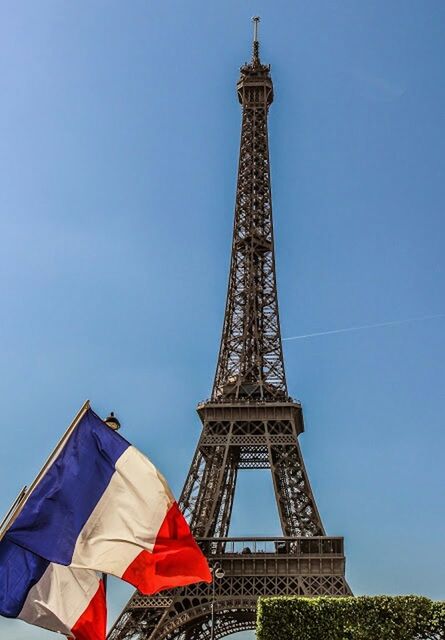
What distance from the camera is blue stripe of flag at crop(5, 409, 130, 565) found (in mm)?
12805

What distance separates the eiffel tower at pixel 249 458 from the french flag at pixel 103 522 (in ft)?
91.8

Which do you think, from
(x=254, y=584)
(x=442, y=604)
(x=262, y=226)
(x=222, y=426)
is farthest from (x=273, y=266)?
(x=442, y=604)

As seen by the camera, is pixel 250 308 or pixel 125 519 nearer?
pixel 125 519

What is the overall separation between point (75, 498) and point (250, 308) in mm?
51265

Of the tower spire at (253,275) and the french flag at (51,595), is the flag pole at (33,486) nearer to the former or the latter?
the french flag at (51,595)

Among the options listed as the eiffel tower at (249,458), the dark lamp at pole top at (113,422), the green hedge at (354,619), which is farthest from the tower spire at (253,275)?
the dark lamp at pole top at (113,422)

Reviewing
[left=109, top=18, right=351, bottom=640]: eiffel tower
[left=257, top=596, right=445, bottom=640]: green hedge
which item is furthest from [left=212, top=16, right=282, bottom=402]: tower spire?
[left=257, top=596, right=445, bottom=640]: green hedge

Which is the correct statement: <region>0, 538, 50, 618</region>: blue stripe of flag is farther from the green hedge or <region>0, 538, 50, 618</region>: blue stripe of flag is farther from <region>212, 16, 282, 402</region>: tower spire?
<region>212, 16, 282, 402</region>: tower spire

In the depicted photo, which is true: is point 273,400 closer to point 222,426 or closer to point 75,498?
point 222,426

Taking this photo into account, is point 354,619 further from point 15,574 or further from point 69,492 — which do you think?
point 15,574

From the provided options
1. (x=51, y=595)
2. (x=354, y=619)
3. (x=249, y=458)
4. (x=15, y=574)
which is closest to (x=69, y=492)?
(x=15, y=574)

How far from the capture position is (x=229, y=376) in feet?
202

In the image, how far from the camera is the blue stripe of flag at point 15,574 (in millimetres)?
12844

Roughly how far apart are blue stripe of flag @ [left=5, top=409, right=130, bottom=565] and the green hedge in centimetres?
1995
